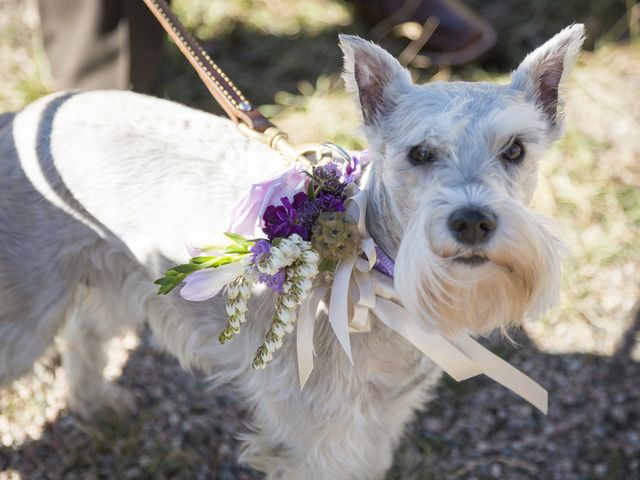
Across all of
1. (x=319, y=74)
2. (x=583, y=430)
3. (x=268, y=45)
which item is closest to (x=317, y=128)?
(x=319, y=74)

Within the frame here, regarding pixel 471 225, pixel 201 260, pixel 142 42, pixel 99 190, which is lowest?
pixel 142 42

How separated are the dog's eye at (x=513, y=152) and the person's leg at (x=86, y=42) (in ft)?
9.13

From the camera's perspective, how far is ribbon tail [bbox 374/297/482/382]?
7.67 ft

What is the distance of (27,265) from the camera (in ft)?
9.18

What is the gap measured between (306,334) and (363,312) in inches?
7.6

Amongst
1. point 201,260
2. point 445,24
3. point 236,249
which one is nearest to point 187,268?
point 201,260

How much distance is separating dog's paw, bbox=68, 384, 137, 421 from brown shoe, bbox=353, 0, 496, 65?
3266 millimetres

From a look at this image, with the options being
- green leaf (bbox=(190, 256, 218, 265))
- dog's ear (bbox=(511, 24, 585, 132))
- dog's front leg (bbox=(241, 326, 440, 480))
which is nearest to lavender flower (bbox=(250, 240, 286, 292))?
green leaf (bbox=(190, 256, 218, 265))

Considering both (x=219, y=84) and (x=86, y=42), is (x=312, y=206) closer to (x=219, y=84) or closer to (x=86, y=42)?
(x=219, y=84)

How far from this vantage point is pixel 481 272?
204cm

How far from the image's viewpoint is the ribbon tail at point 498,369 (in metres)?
2.47

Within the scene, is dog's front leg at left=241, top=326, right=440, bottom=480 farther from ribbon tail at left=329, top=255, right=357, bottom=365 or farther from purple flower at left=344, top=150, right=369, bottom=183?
purple flower at left=344, top=150, right=369, bottom=183

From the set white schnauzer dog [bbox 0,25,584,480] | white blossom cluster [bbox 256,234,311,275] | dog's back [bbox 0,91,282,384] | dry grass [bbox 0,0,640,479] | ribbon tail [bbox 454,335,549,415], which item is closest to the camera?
white schnauzer dog [bbox 0,25,584,480]

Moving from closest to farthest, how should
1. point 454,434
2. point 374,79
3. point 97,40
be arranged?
point 374,79, point 454,434, point 97,40
